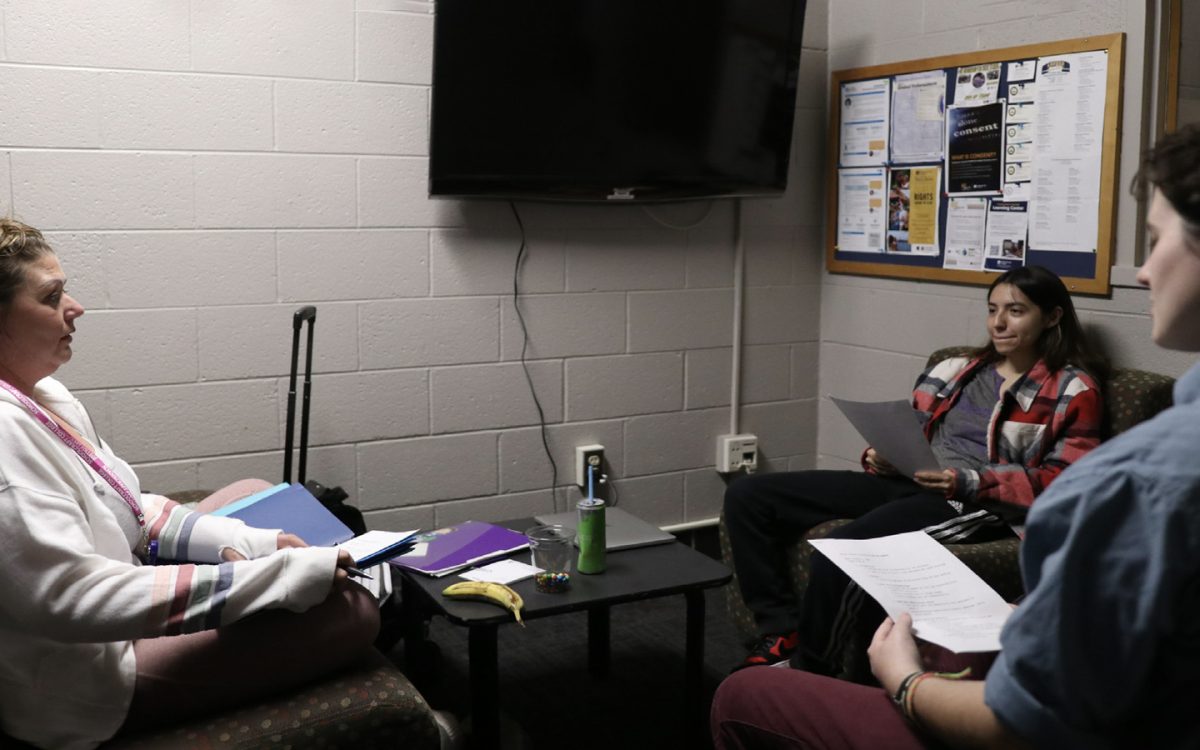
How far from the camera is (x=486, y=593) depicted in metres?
2.13

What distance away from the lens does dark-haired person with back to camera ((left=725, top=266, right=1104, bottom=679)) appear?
2.58 metres

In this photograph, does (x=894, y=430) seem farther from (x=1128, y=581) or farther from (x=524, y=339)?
(x=1128, y=581)

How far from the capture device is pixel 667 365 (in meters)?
3.64

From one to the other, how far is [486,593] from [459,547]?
0.28 metres

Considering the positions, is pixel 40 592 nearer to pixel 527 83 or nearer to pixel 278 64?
pixel 278 64

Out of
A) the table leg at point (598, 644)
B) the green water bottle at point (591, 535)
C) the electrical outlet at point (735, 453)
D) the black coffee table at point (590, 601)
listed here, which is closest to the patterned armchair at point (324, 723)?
the black coffee table at point (590, 601)

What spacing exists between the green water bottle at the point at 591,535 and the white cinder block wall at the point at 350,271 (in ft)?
3.68

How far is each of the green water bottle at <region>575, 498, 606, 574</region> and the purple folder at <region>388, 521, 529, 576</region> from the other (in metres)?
0.20

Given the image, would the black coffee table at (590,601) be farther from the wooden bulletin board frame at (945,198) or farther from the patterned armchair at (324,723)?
the wooden bulletin board frame at (945,198)

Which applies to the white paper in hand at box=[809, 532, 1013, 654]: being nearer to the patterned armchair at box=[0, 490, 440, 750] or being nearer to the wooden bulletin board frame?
the patterned armchair at box=[0, 490, 440, 750]

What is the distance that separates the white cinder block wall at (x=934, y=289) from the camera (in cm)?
283

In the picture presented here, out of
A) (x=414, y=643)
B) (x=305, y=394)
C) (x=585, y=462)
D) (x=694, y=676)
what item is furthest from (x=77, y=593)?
(x=585, y=462)

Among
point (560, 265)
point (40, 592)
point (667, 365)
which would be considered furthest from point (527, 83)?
point (40, 592)

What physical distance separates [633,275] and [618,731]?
59.2 inches
